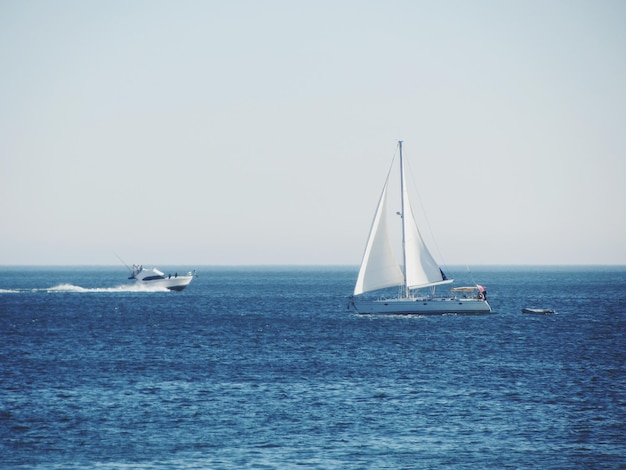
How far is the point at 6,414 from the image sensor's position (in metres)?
42.8

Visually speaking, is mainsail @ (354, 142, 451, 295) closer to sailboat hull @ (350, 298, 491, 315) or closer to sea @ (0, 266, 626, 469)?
sailboat hull @ (350, 298, 491, 315)

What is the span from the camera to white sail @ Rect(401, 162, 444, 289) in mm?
91500

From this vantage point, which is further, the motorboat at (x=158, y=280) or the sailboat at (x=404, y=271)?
the motorboat at (x=158, y=280)

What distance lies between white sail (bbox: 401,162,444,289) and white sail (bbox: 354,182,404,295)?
1778 mm

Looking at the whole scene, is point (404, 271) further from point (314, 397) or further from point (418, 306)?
point (314, 397)

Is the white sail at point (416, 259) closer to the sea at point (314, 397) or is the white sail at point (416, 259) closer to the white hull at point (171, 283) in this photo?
the sea at point (314, 397)

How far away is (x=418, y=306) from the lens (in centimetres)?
9088

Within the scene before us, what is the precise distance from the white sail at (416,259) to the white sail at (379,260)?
5.83 feet

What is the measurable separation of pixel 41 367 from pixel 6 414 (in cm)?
1650

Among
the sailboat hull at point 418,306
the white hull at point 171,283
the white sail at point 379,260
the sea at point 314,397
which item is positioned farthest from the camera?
the white hull at point 171,283

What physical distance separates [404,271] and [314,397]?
44738mm

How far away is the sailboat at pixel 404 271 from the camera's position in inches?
3538

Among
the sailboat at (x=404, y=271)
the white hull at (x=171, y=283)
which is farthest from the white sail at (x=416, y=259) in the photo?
the white hull at (x=171, y=283)

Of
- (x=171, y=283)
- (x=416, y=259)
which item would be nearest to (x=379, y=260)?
(x=416, y=259)
